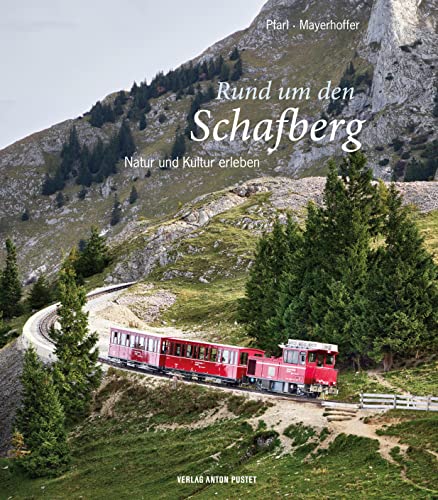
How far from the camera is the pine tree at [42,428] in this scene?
51406 mm

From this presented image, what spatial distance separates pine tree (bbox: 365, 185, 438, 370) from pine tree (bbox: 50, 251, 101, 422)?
23.4 metres

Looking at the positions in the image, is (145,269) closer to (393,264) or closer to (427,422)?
(393,264)

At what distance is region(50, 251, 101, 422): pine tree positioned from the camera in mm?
59469

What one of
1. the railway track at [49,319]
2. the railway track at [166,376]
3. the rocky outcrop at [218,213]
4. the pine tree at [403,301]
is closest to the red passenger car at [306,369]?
the railway track at [166,376]

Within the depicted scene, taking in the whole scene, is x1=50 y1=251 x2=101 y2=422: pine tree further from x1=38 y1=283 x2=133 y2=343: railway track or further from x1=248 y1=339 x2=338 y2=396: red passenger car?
x1=248 y1=339 x2=338 y2=396: red passenger car

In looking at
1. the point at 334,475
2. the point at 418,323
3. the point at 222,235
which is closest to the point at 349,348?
the point at 418,323

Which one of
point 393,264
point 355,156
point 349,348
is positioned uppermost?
point 355,156

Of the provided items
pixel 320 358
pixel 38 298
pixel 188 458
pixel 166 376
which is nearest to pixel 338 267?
pixel 320 358

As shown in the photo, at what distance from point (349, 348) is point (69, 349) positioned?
22.9 m

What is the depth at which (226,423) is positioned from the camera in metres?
48.2

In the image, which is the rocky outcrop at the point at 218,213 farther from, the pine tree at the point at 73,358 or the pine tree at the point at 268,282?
the pine tree at the point at 73,358

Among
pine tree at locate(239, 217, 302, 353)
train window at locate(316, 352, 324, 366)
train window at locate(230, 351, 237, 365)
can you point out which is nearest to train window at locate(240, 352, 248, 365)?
train window at locate(230, 351, 237, 365)

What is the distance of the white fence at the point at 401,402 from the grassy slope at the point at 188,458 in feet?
7.89

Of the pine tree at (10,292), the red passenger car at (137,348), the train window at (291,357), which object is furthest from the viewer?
the pine tree at (10,292)
